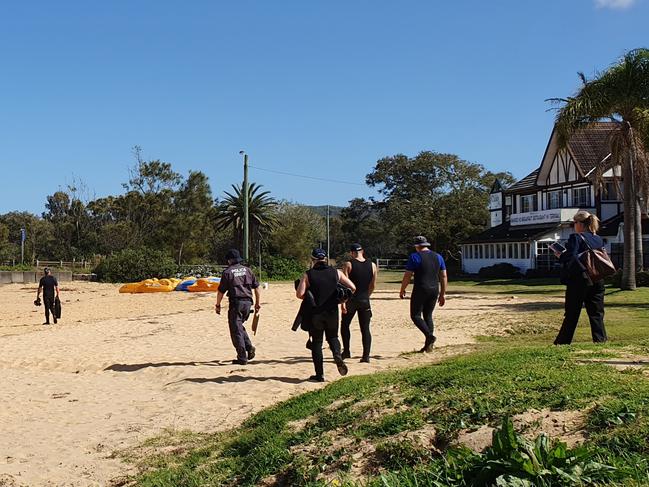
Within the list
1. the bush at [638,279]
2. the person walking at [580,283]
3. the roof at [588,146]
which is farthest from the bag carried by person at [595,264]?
the roof at [588,146]

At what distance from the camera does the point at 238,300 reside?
11.2 metres

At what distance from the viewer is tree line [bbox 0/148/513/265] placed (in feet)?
207

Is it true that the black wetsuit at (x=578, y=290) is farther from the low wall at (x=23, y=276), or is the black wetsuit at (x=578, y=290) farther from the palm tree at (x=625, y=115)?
the low wall at (x=23, y=276)

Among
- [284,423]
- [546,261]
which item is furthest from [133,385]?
[546,261]

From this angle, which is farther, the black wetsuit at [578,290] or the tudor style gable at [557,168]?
the tudor style gable at [557,168]

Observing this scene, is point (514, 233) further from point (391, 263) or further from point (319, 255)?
point (319, 255)

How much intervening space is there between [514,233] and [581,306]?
141ft

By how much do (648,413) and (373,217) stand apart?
84.5m

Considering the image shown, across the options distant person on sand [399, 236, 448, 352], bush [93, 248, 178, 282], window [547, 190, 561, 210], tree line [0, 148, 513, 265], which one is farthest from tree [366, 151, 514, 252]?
distant person on sand [399, 236, 448, 352]

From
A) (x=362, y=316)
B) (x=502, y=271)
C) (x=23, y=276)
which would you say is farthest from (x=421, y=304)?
(x=23, y=276)

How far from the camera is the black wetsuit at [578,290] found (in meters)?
9.22

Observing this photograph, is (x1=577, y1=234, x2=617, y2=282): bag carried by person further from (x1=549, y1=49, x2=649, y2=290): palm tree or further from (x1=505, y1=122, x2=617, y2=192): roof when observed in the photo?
Answer: (x1=505, y1=122, x2=617, y2=192): roof

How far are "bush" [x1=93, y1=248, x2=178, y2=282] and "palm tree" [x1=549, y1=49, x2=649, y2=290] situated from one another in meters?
29.3

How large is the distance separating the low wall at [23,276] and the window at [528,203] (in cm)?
3353
